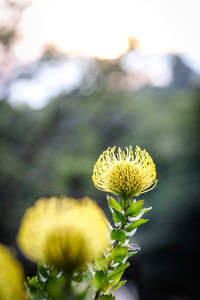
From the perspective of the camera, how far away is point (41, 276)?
791mm

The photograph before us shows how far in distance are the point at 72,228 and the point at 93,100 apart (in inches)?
391

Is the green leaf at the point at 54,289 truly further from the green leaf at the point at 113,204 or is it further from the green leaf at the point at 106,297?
the green leaf at the point at 113,204

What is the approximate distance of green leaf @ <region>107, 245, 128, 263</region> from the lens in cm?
85

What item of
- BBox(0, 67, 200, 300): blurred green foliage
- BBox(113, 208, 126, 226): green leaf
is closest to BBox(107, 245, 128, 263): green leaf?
BBox(113, 208, 126, 226): green leaf

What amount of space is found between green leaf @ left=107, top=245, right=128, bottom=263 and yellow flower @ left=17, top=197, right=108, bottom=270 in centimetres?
20

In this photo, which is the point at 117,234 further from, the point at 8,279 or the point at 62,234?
the point at 8,279

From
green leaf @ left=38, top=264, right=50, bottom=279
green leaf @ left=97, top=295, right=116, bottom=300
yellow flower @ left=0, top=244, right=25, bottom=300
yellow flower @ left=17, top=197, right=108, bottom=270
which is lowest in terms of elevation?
green leaf @ left=97, top=295, right=116, bottom=300

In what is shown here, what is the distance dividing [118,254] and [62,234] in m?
0.27

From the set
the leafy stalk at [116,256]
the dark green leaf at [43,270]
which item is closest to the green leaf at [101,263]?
the leafy stalk at [116,256]

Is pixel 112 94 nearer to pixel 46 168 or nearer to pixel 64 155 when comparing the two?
pixel 64 155

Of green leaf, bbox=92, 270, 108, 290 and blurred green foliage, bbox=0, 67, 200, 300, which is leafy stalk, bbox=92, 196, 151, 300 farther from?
blurred green foliage, bbox=0, 67, 200, 300

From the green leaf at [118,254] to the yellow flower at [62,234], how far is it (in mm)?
200

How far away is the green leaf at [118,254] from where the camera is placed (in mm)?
846

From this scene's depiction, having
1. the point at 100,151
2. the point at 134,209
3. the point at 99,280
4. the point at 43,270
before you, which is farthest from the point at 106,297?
the point at 100,151
